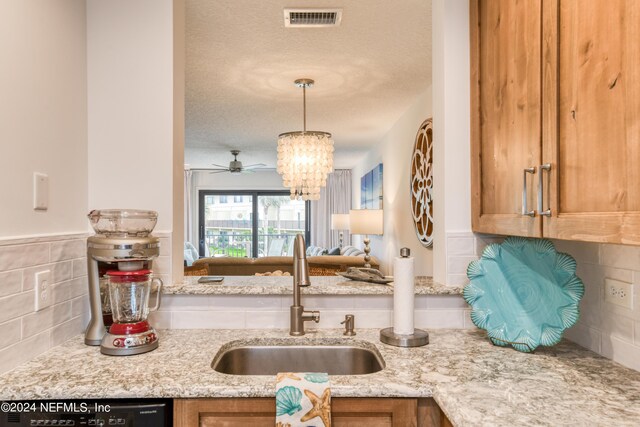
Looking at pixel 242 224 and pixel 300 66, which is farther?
pixel 242 224

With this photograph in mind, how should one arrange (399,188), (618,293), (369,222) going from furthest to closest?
(369,222), (399,188), (618,293)

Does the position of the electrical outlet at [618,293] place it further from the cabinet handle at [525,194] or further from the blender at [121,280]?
the blender at [121,280]

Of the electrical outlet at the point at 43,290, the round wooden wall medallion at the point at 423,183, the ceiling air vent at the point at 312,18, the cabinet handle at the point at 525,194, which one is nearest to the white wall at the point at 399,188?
the round wooden wall medallion at the point at 423,183

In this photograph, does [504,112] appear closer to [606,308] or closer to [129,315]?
[606,308]

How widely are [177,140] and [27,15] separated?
1.96ft

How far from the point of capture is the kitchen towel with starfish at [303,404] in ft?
3.67

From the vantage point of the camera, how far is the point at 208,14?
2305 mm

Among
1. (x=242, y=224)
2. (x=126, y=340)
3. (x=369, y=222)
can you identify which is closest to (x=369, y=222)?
(x=369, y=222)

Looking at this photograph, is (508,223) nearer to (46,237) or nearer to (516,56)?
(516,56)

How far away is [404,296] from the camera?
150 cm

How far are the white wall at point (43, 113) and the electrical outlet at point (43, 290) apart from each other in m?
0.13

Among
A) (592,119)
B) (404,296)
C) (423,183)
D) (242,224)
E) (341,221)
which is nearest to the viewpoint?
(592,119)

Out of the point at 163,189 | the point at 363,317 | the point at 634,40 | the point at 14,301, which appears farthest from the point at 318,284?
the point at 634,40

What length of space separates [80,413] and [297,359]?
673mm
